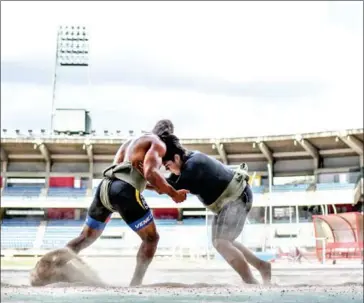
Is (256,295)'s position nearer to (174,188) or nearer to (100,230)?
(174,188)

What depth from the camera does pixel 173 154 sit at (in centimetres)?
415

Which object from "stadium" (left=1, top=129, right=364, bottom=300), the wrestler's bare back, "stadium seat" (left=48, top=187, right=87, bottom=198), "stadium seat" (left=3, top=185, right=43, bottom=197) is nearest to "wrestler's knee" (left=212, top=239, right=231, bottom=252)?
the wrestler's bare back

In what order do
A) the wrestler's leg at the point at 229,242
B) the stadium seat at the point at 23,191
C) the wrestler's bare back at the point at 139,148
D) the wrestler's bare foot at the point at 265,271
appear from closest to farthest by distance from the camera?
1. the wrestler's bare back at the point at 139,148
2. the wrestler's leg at the point at 229,242
3. the wrestler's bare foot at the point at 265,271
4. the stadium seat at the point at 23,191

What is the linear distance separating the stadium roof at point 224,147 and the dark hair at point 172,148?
2986mm

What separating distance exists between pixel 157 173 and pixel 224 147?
838 centimetres

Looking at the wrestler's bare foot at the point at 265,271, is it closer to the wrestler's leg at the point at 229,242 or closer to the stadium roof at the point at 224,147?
the wrestler's leg at the point at 229,242

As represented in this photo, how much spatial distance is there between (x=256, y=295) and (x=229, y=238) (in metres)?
1.17

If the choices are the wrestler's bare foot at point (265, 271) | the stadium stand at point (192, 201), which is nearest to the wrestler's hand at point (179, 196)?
the wrestler's bare foot at point (265, 271)

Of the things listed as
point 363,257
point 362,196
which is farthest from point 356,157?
point 363,257

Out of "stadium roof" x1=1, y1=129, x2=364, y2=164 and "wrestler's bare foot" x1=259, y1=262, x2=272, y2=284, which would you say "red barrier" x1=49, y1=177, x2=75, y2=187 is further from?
"wrestler's bare foot" x1=259, y1=262, x2=272, y2=284

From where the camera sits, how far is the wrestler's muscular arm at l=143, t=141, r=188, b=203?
A: 3.96 metres

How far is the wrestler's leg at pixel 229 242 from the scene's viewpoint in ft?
14.7

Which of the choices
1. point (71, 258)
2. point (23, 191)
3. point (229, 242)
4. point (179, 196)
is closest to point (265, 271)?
point (229, 242)

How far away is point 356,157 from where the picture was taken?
2947 cm
